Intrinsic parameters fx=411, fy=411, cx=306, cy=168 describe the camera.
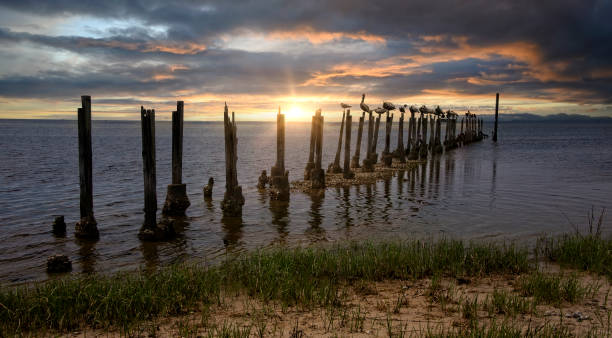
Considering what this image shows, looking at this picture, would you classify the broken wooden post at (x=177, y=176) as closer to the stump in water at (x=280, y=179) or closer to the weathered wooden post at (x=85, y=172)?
the weathered wooden post at (x=85, y=172)

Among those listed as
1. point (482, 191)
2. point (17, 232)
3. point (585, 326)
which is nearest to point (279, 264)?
point (585, 326)

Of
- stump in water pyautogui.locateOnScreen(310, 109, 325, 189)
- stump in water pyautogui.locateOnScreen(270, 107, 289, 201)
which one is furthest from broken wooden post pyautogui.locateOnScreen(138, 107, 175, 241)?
stump in water pyautogui.locateOnScreen(310, 109, 325, 189)

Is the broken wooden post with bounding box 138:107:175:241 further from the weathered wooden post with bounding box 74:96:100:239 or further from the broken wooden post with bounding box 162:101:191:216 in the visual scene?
the broken wooden post with bounding box 162:101:191:216

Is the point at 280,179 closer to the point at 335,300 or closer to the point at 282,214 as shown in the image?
the point at 282,214

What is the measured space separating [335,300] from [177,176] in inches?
350

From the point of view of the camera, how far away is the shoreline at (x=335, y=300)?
5.06 meters

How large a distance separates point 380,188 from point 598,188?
32.1ft

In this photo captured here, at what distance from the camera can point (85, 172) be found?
10.2 m

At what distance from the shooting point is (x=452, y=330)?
4.84m

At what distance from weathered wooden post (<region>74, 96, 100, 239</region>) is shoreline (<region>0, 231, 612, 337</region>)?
332 cm

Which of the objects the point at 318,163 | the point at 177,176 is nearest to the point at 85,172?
the point at 177,176

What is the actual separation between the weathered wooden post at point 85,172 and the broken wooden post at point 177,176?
9.26ft

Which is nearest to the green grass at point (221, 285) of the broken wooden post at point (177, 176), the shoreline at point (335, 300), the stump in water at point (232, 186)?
the shoreline at point (335, 300)

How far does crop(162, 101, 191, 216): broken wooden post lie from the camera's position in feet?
42.8
